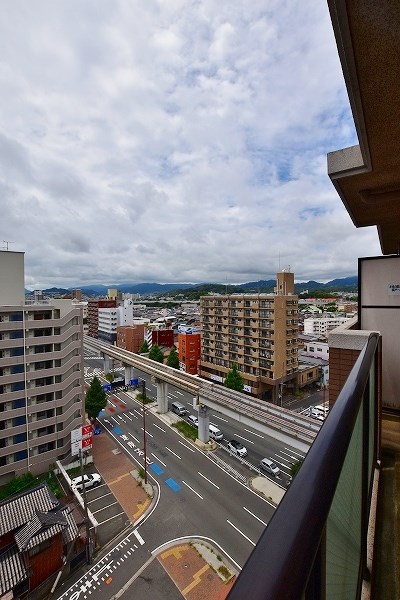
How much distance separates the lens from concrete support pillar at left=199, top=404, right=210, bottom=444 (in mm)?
20484

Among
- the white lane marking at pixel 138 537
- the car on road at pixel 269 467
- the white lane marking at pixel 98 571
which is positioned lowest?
the white lane marking at pixel 98 571

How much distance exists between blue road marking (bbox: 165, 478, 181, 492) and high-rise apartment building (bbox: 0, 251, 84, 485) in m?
7.14

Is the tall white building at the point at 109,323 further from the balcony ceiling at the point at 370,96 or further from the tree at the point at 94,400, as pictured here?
the balcony ceiling at the point at 370,96

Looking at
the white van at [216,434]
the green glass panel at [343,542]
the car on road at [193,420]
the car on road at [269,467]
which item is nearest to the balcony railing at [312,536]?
the green glass panel at [343,542]

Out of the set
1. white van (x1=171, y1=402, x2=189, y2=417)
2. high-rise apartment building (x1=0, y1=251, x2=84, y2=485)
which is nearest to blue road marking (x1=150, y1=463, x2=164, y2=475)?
high-rise apartment building (x1=0, y1=251, x2=84, y2=485)

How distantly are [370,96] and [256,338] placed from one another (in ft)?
97.6

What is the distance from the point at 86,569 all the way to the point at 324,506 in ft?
51.8

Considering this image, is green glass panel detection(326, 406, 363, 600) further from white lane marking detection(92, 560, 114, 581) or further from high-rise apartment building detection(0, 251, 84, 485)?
high-rise apartment building detection(0, 251, 84, 485)

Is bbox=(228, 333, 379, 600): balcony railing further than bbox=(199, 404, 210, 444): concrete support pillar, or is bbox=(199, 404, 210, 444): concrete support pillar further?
bbox=(199, 404, 210, 444): concrete support pillar

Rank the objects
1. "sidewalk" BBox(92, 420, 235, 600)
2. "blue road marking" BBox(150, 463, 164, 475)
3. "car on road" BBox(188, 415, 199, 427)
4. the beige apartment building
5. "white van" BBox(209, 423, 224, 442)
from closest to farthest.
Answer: "sidewalk" BBox(92, 420, 235, 600) → "blue road marking" BBox(150, 463, 164, 475) → "white van" BBox(209, 423, 224, 442) → "car on road" BBox(188, 415, 199, 427) → the beige apartment building

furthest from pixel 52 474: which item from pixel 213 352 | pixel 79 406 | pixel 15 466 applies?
pixel 213 352

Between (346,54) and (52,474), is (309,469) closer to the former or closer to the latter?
(346,54)

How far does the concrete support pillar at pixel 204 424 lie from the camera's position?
20484mm

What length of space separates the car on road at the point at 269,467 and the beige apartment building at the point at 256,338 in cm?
1213
